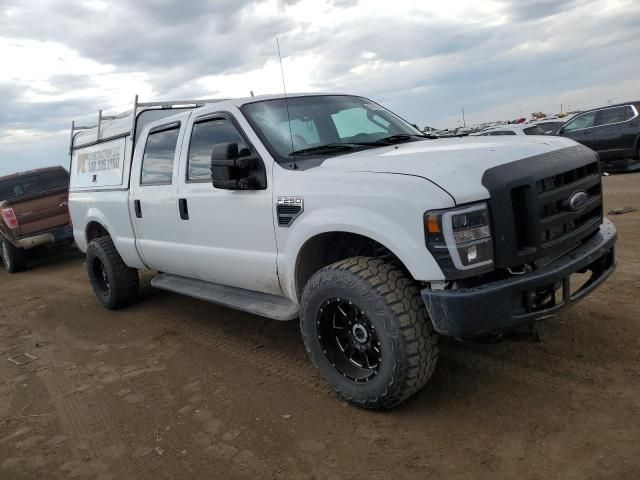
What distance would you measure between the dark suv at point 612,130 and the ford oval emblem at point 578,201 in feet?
35.7

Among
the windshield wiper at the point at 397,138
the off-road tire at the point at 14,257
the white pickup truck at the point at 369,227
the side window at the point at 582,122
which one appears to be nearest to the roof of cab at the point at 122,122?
the white pickup truck at the point at 369,227

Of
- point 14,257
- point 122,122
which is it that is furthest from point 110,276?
point 14,257

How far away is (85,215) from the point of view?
6.33 metres

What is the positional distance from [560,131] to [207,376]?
1295cm

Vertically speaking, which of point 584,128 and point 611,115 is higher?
point 611,115

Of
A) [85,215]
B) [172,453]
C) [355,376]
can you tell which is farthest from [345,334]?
[85,215]

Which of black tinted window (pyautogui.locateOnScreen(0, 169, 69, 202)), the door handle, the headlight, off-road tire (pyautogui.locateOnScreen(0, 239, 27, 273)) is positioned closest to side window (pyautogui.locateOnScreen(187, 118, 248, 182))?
the door handle

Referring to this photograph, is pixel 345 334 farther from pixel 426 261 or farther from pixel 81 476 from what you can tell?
pixel 81 476

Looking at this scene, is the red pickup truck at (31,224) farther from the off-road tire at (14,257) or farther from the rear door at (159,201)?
the rear door at (159,201)

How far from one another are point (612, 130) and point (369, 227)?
1191cm

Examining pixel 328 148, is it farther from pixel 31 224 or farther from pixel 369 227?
pixel 31 224

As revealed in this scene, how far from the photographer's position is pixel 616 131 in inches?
490

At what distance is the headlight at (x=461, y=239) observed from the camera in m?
2.64

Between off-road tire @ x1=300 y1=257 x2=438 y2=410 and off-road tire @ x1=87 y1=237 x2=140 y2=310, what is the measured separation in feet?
11.3
